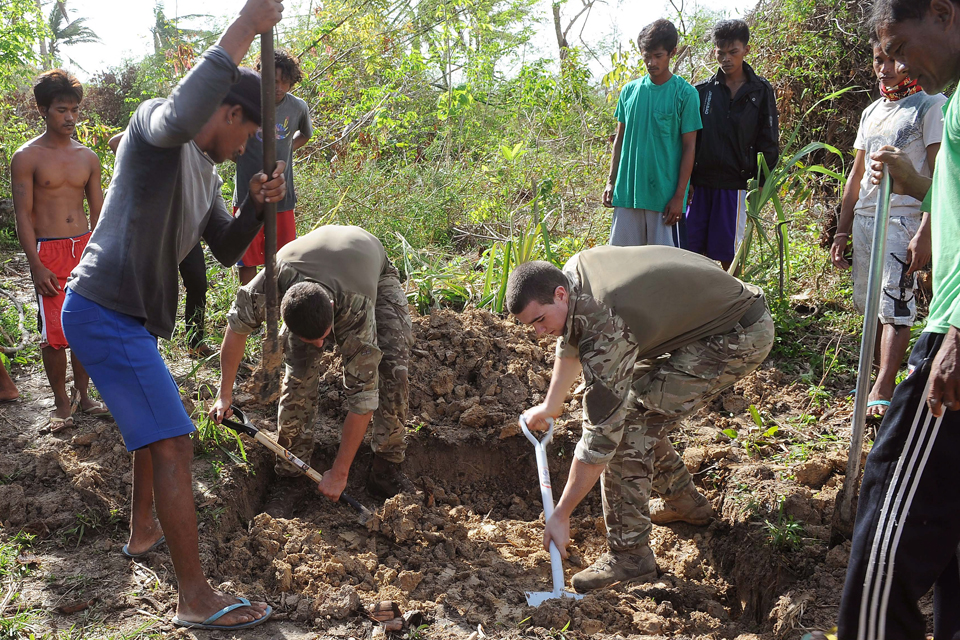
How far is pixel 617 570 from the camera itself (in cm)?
311

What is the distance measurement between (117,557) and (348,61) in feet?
27.3

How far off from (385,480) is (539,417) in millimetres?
1085

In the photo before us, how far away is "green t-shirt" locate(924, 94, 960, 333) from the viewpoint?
1883 mm

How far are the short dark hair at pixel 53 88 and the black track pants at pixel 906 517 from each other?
160 inches

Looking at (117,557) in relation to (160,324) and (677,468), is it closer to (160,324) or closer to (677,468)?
(160,324)

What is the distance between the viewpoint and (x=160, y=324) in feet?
8.27

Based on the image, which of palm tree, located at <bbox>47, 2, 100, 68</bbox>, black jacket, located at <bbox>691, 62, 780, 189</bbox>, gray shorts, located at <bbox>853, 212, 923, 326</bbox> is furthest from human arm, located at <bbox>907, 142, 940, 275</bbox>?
palm tree, located at <bbox>47, 2, 100, 68</bbox>

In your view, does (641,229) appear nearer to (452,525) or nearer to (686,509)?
(686,509)

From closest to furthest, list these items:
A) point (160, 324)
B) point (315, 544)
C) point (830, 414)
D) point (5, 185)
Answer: point (160, 324), point (315, 544), point (830, 414), point (5, 185)

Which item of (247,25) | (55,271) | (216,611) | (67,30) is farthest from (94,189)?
(67,30)

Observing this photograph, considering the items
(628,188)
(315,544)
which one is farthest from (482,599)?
(628,188)

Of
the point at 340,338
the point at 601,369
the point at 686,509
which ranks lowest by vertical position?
the point at 686,509

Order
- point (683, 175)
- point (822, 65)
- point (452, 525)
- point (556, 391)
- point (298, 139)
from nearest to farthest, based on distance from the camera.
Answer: point (556, 391) → point (452, 525) → point (683, 175) → point (298, 139) → point (822, 65)

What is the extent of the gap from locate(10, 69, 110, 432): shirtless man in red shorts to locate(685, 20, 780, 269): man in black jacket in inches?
142
